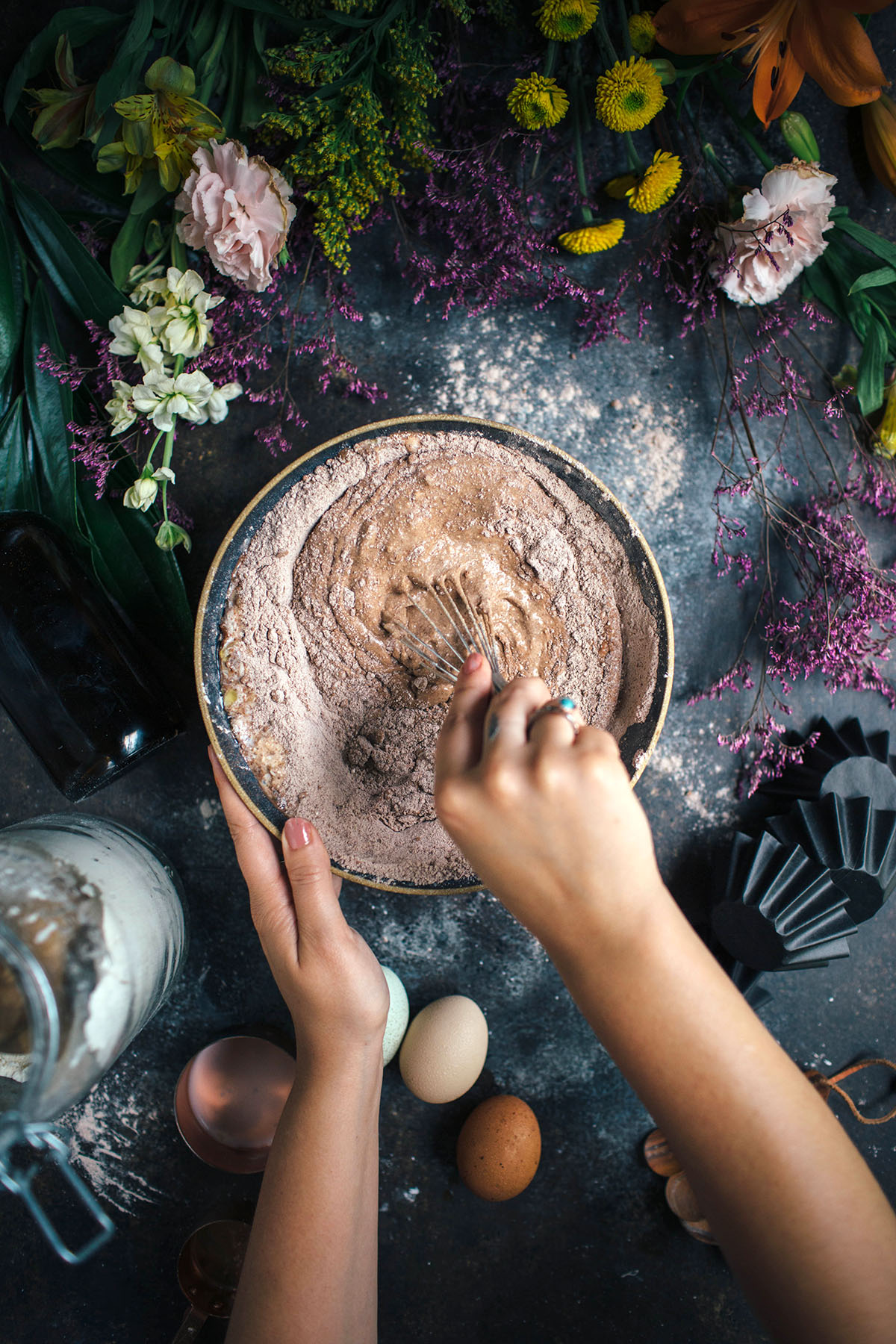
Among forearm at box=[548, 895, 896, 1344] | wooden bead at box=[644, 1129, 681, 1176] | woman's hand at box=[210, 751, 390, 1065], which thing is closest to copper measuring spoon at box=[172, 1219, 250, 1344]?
woman's hand at box=[210, 751, 390, 1065]

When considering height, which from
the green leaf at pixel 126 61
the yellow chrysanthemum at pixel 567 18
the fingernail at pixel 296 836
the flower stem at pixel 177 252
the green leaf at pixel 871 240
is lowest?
the fingernail at pixel 296 836

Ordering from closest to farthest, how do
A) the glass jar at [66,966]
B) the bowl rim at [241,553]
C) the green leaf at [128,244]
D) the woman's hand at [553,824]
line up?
the woman's hand at [553,824] < the glass jar at [66,966] < the bowl rim at [241,553] < the green leaf at [128,244]

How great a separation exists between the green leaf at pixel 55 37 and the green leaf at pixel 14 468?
36cm

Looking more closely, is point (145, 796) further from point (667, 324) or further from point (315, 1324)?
point (667, 324)

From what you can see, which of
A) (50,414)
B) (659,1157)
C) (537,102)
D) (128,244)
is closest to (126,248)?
(128,244)

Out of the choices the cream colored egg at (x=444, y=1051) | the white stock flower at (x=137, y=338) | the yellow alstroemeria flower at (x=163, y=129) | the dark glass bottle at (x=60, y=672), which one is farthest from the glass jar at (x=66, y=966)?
the yellow alstroemeria flower at (x=163, y=129)

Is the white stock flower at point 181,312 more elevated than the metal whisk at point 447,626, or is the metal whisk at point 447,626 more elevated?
the white stock flower at point 181,312

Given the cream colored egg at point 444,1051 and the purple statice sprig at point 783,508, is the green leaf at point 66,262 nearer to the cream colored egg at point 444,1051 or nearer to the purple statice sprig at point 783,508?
the purple statice sprig at point 783,508

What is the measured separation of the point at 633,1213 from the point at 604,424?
1.12 meters

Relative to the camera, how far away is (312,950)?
86 cm

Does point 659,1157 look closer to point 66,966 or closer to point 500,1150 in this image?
point 500,1150

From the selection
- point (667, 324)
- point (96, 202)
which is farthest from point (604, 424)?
point (96, 202)

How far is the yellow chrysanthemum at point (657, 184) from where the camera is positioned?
0.93 metres

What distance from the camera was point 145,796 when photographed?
110 cm
